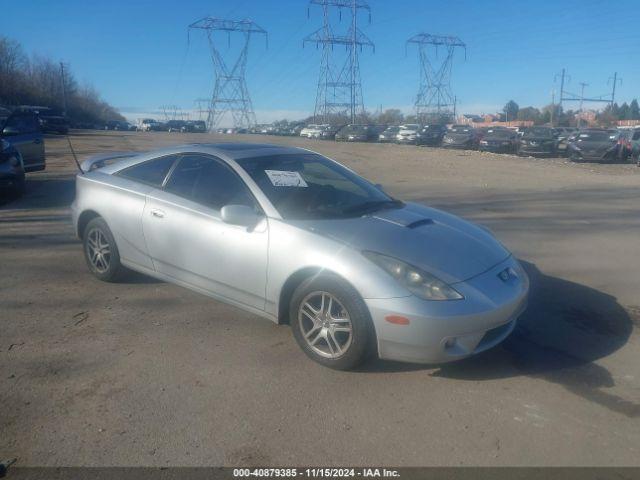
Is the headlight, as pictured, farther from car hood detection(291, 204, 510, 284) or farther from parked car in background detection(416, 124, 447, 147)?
parked car in background detection(416, 124, 447, 147)

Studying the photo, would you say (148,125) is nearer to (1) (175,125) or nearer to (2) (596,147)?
(1) (175,125)

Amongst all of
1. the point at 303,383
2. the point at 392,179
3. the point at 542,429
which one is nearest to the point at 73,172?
the point at 392,179

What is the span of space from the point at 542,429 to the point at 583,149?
22590mm

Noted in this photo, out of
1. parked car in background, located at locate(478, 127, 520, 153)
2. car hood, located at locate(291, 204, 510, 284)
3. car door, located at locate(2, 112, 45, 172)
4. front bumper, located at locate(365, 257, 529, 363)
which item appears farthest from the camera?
parked car in background, located at locate(478, 127, 520, 153)

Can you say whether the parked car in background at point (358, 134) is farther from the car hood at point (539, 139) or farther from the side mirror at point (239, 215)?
the side mirror at point (239, 215)

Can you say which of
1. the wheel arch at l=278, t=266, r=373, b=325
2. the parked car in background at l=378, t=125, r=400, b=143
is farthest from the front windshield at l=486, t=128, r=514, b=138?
the wheel arch at l=278, t=266, r=373, b=325

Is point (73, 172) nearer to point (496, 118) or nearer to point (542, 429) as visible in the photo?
point (542, 429)

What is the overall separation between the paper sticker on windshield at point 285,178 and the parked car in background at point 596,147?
21.5 meters

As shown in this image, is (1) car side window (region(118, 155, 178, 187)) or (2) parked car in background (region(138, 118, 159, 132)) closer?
(1) car side window (region(118, 155, 178, 187))

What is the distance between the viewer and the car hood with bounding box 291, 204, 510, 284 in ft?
12.1

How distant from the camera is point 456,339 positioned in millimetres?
3436

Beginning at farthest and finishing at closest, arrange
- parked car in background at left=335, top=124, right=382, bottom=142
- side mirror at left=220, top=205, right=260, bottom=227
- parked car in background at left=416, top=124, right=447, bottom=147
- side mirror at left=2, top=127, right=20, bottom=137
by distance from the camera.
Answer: parked car in background at left=335, top=124, right=382, bottom=142
parked car in background at left=416, top=124, right=447, bottom=147
side mirror at left=2, top=127, right=20, bottom=137
side mirror at left=220, top=205, right=260, bottom=227

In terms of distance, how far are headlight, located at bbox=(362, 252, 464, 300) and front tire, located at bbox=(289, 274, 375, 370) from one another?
0.26 m

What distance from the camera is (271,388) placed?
3.51m
